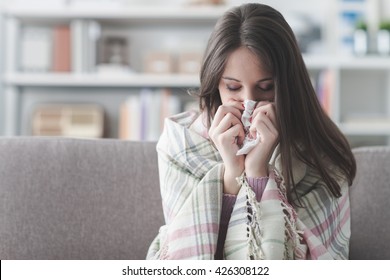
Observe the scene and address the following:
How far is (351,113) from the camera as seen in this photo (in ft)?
10.8

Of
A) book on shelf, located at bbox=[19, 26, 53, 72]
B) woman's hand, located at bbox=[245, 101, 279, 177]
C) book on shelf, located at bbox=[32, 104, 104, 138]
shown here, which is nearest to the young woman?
woman's hand, located at bbox=[245, 101, 279, 177]

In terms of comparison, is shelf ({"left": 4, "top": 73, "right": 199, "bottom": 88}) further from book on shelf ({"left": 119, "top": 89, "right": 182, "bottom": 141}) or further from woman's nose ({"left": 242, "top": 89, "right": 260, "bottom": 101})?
woman's nose ({"left": 242, "top": 89, "right": 260, "bottom": 101})

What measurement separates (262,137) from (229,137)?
64 millimetres

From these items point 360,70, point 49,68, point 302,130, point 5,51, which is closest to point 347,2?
point 360,70

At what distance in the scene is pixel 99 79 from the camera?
122 inches

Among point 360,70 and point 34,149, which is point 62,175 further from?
point 360,70

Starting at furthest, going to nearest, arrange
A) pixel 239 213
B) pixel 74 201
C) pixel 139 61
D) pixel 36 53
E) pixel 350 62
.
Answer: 1. pixel 139 61
2. pixel 36 53
3. pixel 350 62
4. pixel 74 201
5. pixel 239 213

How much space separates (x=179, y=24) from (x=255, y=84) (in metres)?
2.22

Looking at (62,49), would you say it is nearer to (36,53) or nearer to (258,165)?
(36,53)

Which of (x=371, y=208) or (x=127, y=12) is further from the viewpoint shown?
(x=127, y=12)

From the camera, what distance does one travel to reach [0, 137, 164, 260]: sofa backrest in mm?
1372

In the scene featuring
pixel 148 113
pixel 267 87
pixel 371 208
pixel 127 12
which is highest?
pixel 127 12

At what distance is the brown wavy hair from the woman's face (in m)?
0.01

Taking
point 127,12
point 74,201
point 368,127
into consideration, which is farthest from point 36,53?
point 74,201
